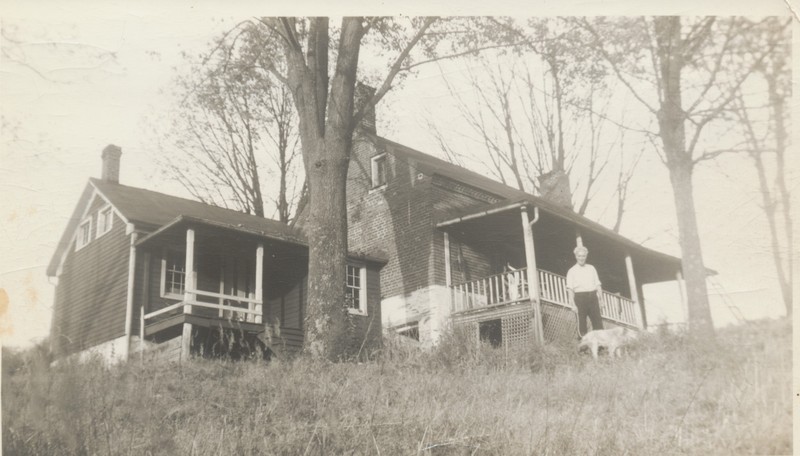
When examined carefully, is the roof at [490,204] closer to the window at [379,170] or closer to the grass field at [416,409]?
the window at [379,170]

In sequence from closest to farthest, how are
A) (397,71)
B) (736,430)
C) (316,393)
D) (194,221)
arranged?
(736,430) < (316,393) < (397,71) < (194,221)

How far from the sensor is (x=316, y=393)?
5699mm

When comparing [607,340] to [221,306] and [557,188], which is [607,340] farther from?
[557,188]

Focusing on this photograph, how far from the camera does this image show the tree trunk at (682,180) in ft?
21.9

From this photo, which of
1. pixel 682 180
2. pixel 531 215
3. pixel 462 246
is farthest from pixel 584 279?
pixel 462 246

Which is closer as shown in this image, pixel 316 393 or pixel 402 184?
pixel 316 393

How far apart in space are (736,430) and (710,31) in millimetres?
3457

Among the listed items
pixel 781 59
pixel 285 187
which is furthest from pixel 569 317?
pixel 285 187

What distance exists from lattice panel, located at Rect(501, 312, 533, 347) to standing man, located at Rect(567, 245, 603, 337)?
212 centimetres

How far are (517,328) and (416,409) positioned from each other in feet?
26.2

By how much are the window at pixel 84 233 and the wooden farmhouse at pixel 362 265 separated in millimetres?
29

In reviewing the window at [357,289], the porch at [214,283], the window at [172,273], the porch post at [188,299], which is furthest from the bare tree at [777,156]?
the window at [172,273]

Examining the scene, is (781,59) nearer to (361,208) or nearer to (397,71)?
(397,71)

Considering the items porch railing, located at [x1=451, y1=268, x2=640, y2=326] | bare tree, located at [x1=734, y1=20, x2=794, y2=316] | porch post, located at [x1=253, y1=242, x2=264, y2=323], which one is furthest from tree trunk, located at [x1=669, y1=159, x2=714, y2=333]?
porch post, located at [x1=253, y1=242, x2=264, y2=323]
